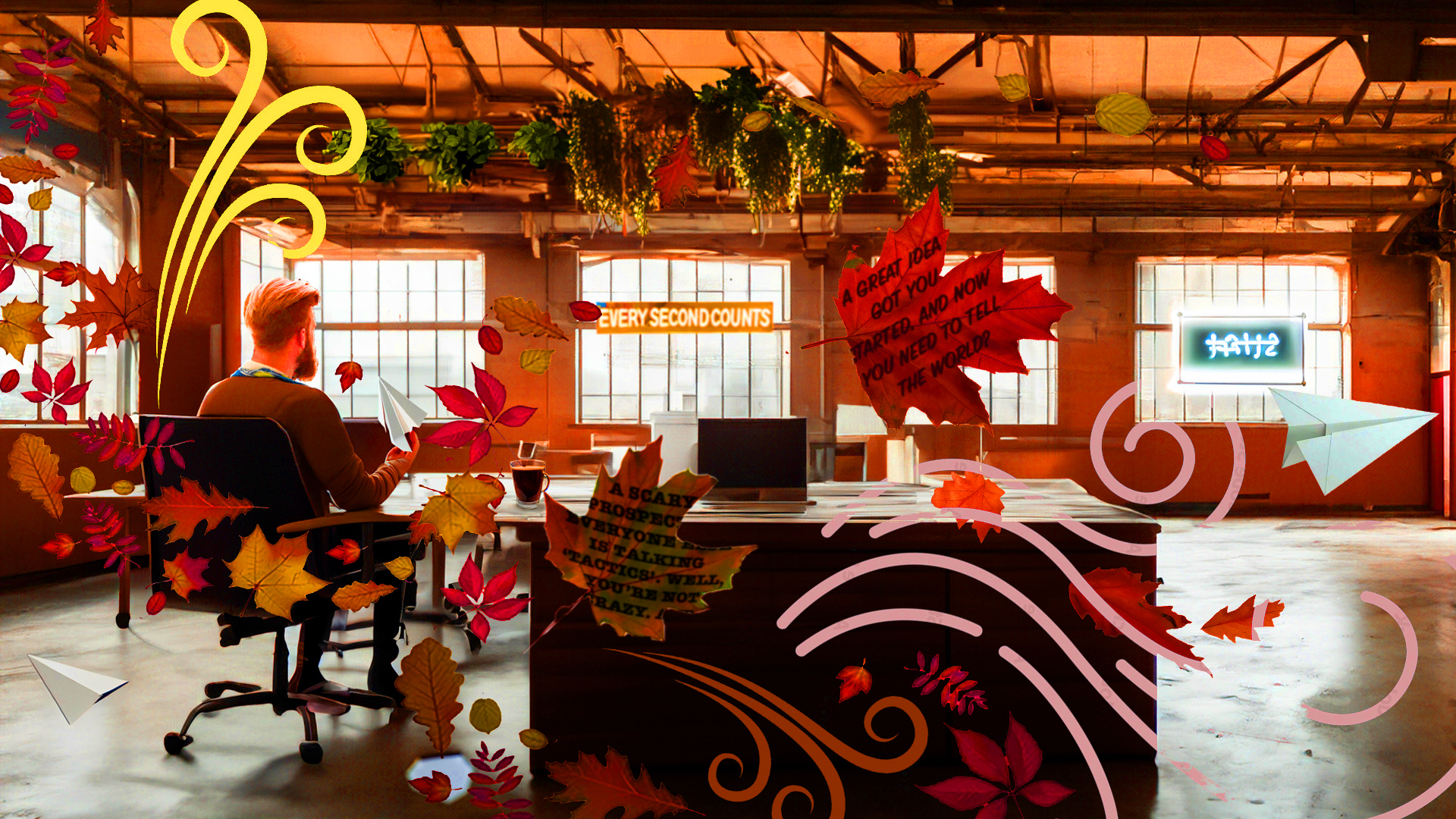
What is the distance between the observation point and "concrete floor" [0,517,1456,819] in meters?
2.13

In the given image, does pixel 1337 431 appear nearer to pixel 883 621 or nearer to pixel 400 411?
pixel 883 621

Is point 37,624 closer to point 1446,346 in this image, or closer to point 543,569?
point 543,569

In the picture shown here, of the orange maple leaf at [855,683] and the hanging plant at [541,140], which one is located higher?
the hanging plant at [541,140]

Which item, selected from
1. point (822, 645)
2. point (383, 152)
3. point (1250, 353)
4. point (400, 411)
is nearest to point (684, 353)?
point (383, 152)

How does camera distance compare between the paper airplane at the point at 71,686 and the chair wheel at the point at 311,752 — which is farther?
the chair wheel at the point at 311,752

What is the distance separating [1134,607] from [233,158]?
1389 mm

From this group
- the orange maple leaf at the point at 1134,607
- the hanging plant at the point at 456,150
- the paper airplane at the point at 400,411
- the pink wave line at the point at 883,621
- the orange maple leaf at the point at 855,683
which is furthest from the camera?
the hanging plant at the point at 456,150

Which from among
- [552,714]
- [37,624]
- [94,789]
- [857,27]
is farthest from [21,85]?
[37,624]

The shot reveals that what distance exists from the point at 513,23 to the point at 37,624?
3486 mm

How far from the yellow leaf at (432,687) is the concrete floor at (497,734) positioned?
Result: 0.30m

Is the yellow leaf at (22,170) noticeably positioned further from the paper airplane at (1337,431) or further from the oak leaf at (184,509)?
the paper airplane at (1337,431)

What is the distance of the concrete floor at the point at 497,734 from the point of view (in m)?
2.13

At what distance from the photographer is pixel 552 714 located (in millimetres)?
2115

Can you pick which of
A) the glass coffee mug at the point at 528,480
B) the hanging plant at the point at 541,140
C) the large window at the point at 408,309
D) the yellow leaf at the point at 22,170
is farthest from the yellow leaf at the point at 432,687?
the large window at the point at 408,309
